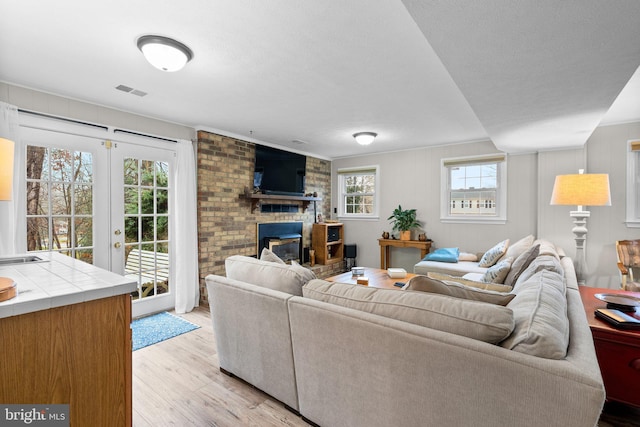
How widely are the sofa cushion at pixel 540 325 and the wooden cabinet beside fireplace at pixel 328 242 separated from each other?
14.0 ft

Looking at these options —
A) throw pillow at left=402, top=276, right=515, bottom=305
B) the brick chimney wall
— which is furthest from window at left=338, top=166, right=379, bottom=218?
throw pillow at left=402, top=276, right=515, bottom=305

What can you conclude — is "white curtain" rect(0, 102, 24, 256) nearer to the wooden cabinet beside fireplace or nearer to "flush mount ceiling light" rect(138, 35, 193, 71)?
"flush mount ceiling light" rect(138, 35, 193, 71)

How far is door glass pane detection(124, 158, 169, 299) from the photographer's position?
340 centimetres

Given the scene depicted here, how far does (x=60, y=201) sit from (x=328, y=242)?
3.96m

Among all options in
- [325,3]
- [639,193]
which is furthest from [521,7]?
[639,193]

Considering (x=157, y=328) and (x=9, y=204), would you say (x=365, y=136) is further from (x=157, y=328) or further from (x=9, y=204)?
(x=9, y=204)

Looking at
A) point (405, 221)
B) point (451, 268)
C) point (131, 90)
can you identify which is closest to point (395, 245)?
point (405, 221)

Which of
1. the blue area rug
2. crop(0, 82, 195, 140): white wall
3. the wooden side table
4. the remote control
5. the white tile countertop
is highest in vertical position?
A: crop(0, 82, 195, 140): white wall

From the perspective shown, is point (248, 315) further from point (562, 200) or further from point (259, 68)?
point (562, 200)

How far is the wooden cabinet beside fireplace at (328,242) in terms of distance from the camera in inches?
223

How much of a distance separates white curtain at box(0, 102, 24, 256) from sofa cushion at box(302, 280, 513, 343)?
267 centimetres

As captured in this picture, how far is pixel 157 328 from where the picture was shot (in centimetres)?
316

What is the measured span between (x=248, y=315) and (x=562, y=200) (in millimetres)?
3457

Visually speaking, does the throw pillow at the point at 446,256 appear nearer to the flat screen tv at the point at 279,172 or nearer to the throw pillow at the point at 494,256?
the throw pillow at the point at 494,256
